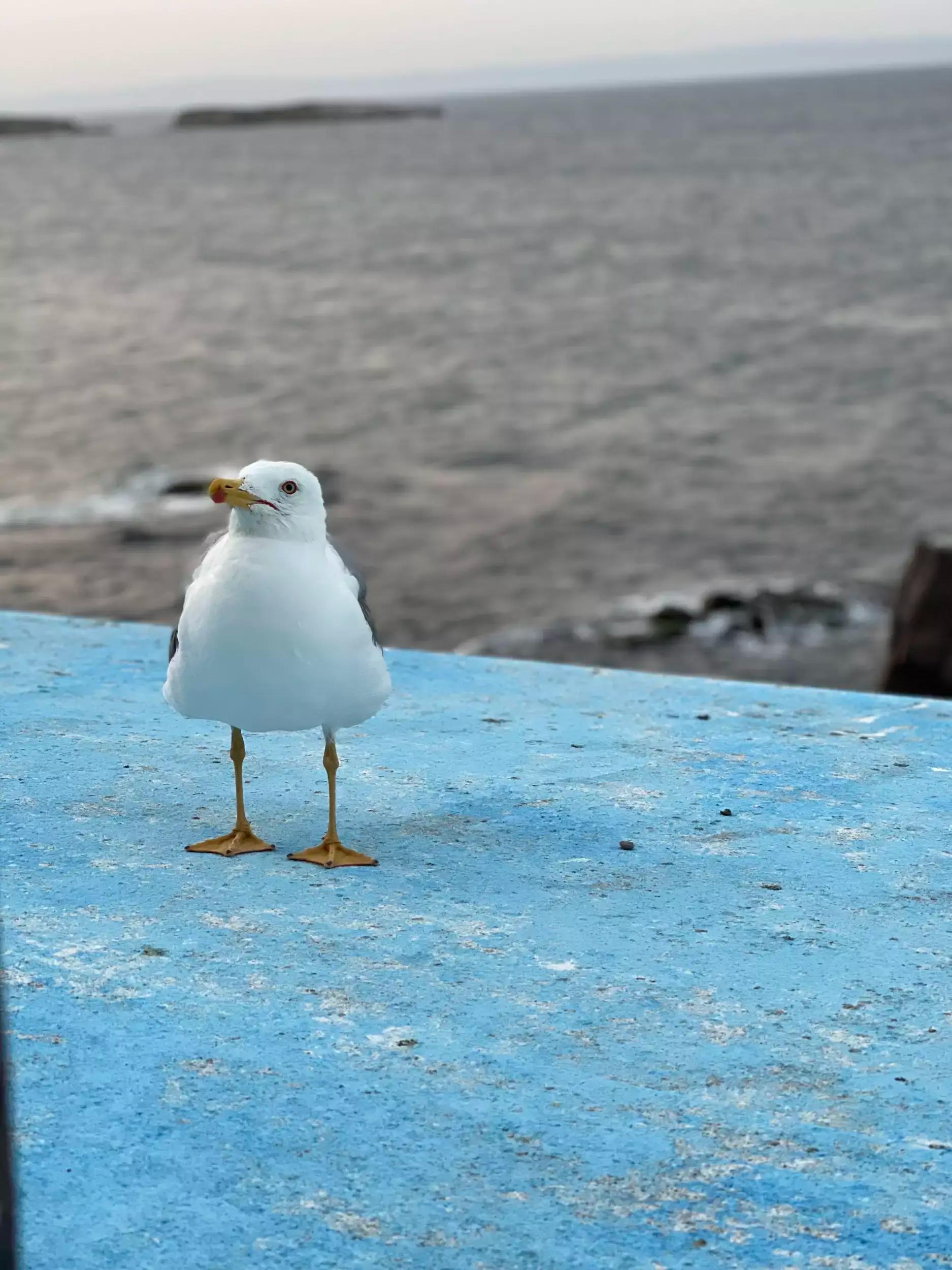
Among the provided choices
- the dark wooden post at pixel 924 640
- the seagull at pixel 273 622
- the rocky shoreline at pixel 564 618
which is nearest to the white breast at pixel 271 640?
the seagull at pixel 273 622

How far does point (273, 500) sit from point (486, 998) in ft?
3.05

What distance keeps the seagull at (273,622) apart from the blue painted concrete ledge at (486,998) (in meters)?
0.39

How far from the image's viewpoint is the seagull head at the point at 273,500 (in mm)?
2656

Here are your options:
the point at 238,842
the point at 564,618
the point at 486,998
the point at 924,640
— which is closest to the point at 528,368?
the point at 564,618

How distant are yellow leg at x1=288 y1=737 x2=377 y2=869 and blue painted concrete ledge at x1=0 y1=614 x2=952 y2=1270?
0.03 metres

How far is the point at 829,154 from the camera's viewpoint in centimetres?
8519

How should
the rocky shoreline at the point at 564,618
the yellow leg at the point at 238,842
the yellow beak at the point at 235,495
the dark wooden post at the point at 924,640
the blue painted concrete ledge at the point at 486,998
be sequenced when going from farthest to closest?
1. the rocky shoreline at the point at 564,618
2. the dark wooden post at the point at 924,640
3. the yellow leg at the point at 238,842
4. the yellow beak at the point at 235,495
5. the blue painted concrete ledge at the point at 486,998

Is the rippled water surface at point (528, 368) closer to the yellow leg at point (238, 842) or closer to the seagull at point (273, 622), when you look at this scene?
the yellow leg at point (238, 842)

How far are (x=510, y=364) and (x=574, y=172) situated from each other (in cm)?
5449

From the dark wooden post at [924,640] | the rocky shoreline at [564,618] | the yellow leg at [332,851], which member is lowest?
the rocky shoreline at [564,618]

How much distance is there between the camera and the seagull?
265cm

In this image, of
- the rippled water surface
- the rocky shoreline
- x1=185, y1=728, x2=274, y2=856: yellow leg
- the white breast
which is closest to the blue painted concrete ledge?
x1=185, y1=728, x2=274, y2=856: yellow leg

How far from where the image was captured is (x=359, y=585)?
9.50ft

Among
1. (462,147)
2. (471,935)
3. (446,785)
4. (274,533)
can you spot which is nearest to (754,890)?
(471,935)
